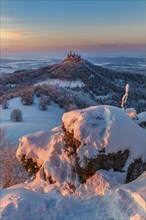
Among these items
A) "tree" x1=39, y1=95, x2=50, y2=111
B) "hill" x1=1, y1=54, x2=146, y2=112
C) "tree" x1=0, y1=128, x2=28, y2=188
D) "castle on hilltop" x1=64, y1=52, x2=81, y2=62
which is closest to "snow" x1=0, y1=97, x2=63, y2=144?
"tree" x1=39, y1=95, x2=50, y2=111

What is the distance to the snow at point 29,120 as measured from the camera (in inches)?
1474

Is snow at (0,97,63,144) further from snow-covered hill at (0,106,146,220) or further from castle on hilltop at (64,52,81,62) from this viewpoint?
castle on hilltop at (64,52,81,62)

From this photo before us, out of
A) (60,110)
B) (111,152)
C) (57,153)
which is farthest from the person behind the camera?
(60,110)

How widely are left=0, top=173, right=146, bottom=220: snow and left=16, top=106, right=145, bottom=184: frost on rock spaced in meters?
0.73

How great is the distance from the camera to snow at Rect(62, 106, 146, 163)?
10547 mm

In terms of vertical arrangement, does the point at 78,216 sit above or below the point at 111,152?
below

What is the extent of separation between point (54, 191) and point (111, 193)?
2.19 metres

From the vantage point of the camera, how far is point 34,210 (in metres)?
8.82

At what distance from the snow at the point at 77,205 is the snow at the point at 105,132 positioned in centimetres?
109

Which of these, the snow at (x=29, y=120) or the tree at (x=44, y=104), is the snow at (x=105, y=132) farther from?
the tree at (x=44, y=104)

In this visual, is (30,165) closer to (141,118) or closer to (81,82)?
(141,118)

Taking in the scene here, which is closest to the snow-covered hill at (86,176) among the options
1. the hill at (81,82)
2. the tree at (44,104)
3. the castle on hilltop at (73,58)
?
the tree at (44,104)

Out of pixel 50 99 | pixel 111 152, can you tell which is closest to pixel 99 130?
pixel 111 152

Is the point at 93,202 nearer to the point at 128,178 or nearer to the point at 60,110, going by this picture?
the point at 128,178
